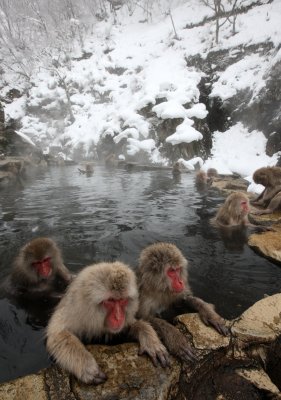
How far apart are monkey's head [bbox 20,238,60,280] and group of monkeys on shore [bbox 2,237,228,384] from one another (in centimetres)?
78

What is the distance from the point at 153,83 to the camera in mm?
20906

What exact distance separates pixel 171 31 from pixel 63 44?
38.3 feet

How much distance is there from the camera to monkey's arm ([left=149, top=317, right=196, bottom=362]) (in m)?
2.27

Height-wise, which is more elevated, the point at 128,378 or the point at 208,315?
the point at 208,315

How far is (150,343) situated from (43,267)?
1455 millimetres

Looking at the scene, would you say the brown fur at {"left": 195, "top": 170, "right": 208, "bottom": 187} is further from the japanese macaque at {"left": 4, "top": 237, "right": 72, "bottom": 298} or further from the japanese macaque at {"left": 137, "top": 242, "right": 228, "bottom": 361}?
the japanese macaque at {"left": 137, "top": 242, "right": 228, "bottom": 361}

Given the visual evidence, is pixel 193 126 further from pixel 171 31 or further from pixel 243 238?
pixel 171 31

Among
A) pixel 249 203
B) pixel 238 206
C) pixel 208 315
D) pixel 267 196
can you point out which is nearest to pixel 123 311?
pixel 208 315

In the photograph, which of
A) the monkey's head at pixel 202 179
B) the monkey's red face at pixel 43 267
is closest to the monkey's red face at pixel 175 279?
the monkey's red face at pixel 43 267

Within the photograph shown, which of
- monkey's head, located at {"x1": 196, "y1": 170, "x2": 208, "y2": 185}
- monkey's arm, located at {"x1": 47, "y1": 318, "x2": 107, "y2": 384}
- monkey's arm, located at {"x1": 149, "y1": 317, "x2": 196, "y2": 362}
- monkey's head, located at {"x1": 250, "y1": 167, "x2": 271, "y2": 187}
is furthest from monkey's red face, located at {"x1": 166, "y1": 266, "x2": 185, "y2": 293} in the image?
monkey's head, located at {"x1": 196, "y1": 170, "x2": 208, "y2": 185}

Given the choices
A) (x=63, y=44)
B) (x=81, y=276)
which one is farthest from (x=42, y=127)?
(x=81, y=276)

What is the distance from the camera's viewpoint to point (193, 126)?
658 inches

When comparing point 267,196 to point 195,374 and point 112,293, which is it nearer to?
point 195,374

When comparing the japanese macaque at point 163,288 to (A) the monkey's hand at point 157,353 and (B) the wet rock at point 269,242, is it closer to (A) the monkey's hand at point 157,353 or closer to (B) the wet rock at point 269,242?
(A) the monkey's hand at point 157,353
